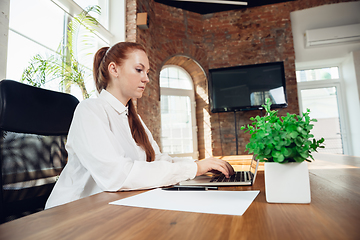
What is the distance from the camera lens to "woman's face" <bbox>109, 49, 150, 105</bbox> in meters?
1.08

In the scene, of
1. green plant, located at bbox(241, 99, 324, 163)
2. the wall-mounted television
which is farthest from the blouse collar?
the wall-mounted television

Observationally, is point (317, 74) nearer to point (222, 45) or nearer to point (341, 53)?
point (341, 53)

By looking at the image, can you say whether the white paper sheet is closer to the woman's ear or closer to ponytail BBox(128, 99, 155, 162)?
ponytail BBox(128, 99, 155, 162)

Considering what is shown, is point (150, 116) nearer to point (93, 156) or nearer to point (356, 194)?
point (93, 156)

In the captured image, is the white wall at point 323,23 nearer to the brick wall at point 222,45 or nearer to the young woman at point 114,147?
the brick wall at point 222,45

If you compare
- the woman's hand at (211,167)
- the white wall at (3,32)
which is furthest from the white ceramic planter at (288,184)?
the white wall at (3,32)

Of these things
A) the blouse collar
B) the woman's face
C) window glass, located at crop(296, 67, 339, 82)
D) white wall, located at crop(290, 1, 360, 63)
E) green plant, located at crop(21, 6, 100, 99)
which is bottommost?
the blouse collar

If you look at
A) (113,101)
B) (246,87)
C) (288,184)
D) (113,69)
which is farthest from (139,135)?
(246,87)

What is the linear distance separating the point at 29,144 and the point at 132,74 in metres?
0.51

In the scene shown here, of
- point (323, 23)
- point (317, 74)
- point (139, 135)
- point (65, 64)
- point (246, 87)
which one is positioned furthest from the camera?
point (317, 74)

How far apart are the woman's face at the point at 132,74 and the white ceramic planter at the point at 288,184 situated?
765 millimetres

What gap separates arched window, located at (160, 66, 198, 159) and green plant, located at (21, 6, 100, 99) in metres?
2.13

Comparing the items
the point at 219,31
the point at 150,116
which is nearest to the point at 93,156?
the point at 150,116

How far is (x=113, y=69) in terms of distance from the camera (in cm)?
110
